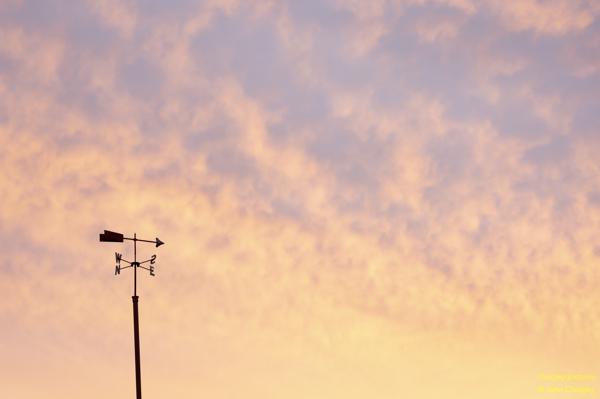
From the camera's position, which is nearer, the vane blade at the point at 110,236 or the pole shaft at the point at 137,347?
the pole shaft at the point at 137,347

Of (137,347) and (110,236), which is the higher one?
(110,236)

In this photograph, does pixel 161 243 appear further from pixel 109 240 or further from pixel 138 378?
pixel 138 378

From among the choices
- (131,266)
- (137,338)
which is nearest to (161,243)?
(131,266)

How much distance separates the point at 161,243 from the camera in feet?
200

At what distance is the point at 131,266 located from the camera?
193 ft

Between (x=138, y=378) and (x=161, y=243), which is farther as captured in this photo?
(x=161, y=243)

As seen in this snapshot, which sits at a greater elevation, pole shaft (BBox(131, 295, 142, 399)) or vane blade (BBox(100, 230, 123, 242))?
vane blade (BBox(100, 230, 123, 242))

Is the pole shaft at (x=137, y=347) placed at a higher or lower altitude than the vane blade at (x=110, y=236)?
lower

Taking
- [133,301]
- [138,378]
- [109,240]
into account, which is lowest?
[138,378]

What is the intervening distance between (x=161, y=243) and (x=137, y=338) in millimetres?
7089

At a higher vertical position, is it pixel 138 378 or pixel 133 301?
pixel 133 301

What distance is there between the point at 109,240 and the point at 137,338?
6.47 metres

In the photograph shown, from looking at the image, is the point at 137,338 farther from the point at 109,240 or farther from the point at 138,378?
the point at 109,240

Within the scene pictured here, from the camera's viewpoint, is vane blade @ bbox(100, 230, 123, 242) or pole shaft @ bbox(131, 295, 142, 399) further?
vane blade @ bbox(100, 230, 123, 242)
